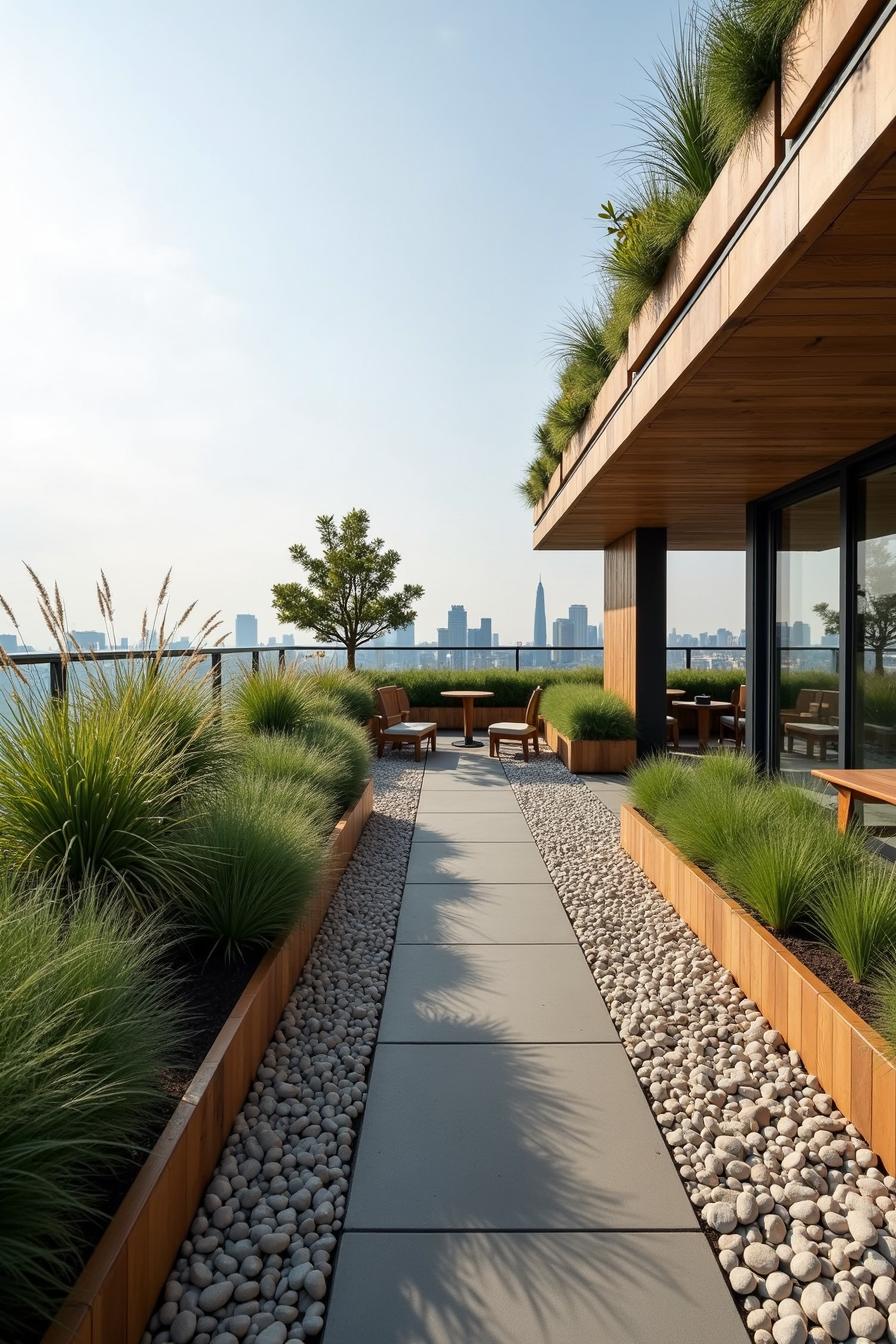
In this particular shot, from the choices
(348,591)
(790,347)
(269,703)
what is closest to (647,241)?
(790,347)

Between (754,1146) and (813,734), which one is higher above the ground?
(813,734)

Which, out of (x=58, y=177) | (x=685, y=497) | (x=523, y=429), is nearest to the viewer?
(x=58, y=177)

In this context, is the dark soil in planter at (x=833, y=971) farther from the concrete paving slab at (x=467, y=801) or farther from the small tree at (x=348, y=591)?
the small tree at (x=348, y=591)

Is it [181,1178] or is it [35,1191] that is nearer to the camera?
[35,1191]

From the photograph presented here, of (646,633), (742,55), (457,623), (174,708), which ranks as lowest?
(174,708)

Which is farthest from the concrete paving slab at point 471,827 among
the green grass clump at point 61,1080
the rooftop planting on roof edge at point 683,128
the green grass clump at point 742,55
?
the green grass clump at point 742,55

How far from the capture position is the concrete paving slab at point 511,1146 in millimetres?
1835

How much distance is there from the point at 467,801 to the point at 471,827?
1.02 m

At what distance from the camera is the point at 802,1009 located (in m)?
2.50

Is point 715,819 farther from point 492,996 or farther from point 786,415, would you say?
point 786,415

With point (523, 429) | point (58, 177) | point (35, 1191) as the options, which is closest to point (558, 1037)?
point (35, 1191)

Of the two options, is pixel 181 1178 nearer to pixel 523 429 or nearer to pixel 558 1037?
pixel 558 1037

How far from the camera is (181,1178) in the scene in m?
1.71

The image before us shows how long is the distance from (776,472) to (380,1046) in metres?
4.96
